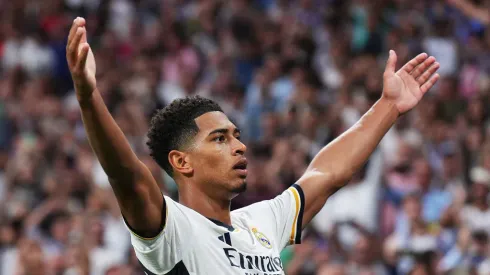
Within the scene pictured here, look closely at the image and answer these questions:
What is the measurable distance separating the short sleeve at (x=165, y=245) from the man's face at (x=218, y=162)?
1.03ft

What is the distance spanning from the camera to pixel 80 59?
3.52 metres

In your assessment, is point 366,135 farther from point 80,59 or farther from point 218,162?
point 80,59

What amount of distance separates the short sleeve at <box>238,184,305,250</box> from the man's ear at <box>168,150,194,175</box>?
1.45 ft

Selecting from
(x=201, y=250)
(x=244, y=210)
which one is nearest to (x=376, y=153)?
(x=244, y=210)

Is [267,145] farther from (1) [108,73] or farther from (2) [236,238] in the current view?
(2) [236,238]

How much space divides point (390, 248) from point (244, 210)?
4.03 meters

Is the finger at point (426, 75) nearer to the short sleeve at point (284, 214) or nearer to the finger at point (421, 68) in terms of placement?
the finger at point (421, 68)

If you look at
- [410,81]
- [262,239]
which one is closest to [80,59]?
[262,239]

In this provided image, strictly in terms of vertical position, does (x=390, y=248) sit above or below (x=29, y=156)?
below

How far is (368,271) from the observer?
26.6 ft

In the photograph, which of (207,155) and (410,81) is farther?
(410,81)

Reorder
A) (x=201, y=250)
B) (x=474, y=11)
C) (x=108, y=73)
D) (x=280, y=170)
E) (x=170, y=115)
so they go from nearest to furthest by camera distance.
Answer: (x=201, y=250) → (x=170, y=115) → (x=474, y=11) → (x=280, y=170) → (x=108, y=73)

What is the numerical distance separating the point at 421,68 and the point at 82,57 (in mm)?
2143

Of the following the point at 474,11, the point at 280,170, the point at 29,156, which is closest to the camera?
the point at 474,11
